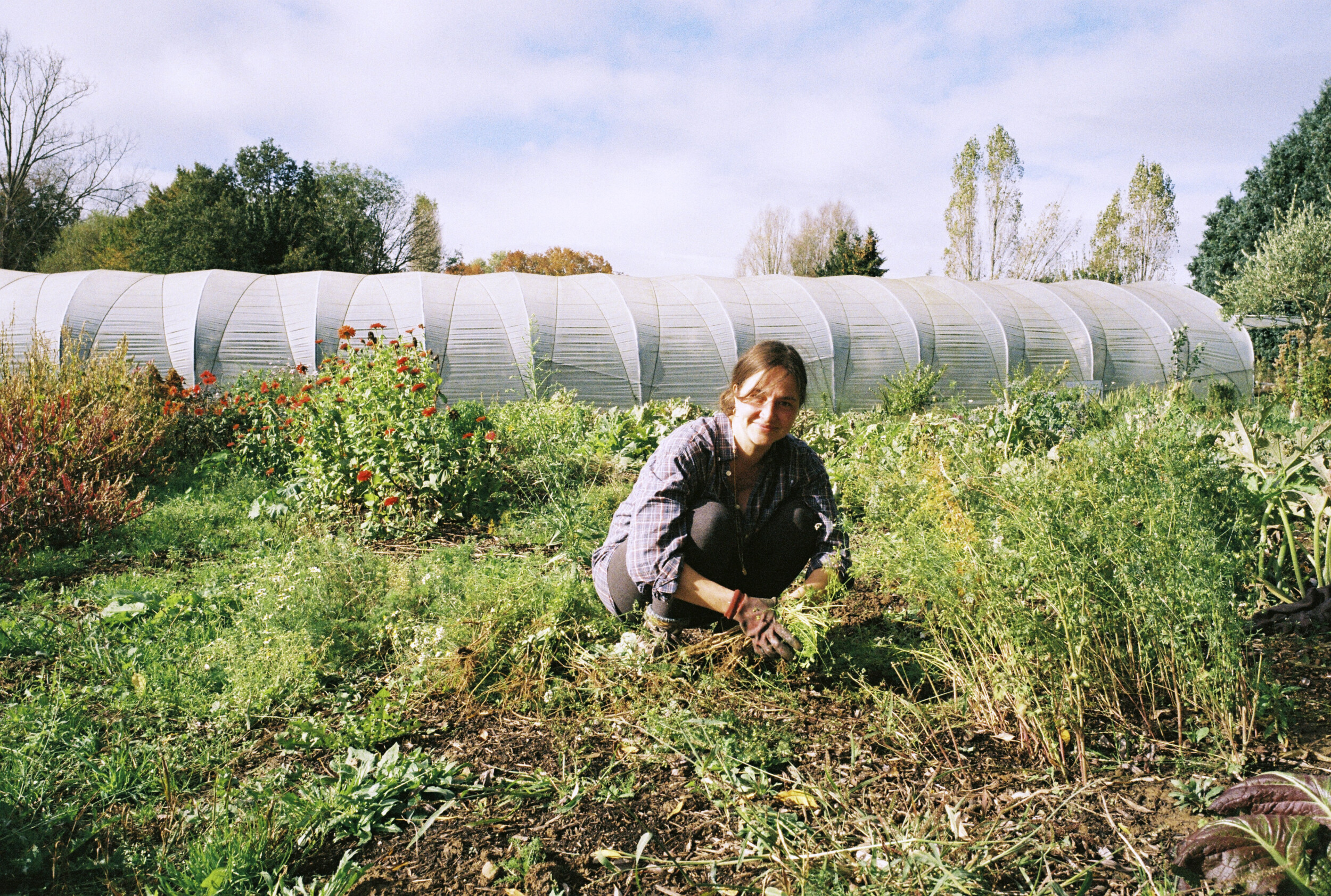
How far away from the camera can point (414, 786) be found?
1.84 meters

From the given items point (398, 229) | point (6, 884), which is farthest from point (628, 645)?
point (398, 229)

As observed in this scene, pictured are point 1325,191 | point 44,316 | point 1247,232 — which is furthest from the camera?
point 1247,232

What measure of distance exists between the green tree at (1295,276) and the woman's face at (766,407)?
14.2m

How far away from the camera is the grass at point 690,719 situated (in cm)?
160

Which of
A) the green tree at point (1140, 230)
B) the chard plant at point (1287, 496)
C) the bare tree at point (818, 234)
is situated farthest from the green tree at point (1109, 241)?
the chard plant at point (1287, 496)

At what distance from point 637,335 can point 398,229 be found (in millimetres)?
29250

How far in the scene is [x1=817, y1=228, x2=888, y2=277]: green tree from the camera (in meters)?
21.4

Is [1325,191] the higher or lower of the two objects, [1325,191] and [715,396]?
the higher

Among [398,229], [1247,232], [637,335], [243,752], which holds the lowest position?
[243,752]

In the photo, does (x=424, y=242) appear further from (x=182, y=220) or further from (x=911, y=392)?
(x=911, y=392)

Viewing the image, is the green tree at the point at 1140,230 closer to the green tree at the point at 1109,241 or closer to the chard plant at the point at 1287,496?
the green tree at the point at 1109,241

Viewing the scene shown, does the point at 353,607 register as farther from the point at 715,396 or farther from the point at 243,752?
the point at 715,396

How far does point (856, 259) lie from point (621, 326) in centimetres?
1374

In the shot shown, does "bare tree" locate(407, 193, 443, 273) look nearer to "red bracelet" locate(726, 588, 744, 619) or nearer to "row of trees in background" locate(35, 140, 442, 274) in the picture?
"row of trees in background" locate(35, 140, 442, 274)
